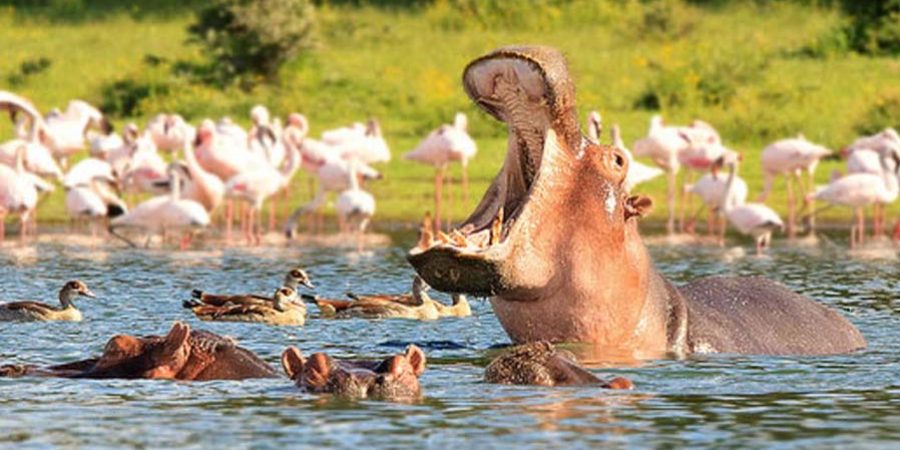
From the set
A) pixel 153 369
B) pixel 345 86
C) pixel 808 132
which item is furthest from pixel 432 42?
pixel 153 369

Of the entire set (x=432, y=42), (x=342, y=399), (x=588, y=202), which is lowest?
(x=342, y=399)

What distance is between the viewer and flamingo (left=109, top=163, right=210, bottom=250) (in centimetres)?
2002

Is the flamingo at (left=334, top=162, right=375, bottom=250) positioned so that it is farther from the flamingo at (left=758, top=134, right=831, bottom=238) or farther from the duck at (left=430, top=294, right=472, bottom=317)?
the duck at (left=430, top=294, right=472, bottom=317)

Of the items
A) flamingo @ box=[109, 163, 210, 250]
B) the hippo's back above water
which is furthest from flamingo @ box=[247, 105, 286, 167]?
the hippo's back above water

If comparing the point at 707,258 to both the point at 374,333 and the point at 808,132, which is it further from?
the point at 808,132

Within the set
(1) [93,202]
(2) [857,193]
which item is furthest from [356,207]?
(2) [857,193]

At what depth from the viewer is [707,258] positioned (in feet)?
60.1

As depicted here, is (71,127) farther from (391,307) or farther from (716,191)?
(391,307)

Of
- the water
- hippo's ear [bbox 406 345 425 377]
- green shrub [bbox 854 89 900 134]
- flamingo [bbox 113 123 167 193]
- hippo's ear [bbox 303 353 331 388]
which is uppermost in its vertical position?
green shrub [bbox 854 89 900 134]

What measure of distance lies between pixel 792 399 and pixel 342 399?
66.4 inches

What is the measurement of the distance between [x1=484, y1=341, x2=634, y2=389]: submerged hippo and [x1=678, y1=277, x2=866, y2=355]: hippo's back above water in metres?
0.84

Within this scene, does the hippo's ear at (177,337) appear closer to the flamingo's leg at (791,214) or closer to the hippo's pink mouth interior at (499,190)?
the hippo's pink mouth interior at (499,190)

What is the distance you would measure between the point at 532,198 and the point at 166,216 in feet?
38.4

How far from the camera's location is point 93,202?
68.5ft
